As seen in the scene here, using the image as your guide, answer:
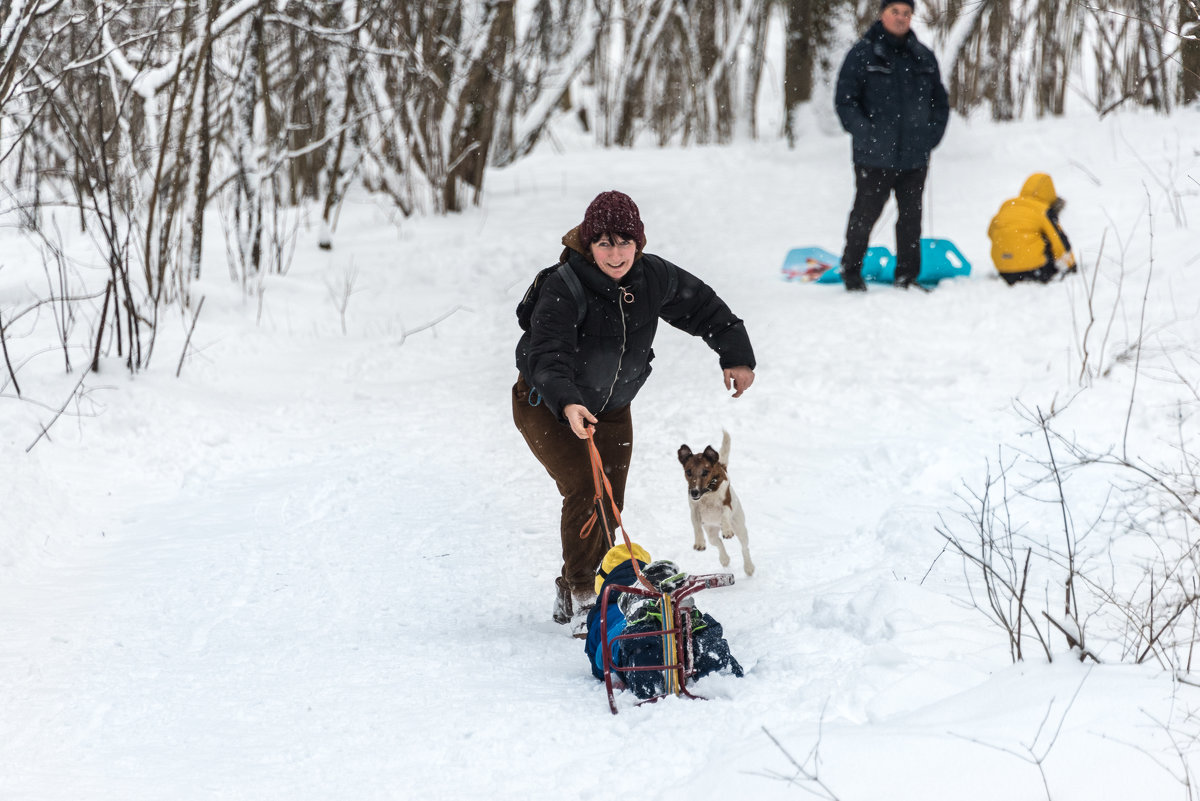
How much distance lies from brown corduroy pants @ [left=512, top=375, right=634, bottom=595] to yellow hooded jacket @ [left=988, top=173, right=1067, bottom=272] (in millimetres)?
4973

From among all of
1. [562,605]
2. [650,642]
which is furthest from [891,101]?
[650,642]

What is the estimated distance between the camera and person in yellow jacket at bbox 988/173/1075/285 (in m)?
7.66

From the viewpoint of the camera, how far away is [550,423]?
371cm

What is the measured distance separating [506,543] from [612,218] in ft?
6.25

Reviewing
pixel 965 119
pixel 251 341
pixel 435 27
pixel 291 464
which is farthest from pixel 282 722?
pixel 965 119

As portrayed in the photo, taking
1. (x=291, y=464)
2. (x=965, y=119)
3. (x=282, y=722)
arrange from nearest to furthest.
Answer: (x=282, y=722)
(x=291, y=464)
(x=965, y=119)

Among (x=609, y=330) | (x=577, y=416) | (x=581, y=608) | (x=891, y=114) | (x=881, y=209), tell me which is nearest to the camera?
(x=577, y=416)

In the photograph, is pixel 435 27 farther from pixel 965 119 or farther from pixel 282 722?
pixel 282 722

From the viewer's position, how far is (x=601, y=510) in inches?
144

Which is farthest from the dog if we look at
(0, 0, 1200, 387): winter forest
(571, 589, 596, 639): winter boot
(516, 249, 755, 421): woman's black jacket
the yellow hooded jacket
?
the yellow hooded jacket

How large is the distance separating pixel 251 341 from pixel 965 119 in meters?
9.80

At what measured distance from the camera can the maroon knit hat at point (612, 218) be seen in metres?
3.36

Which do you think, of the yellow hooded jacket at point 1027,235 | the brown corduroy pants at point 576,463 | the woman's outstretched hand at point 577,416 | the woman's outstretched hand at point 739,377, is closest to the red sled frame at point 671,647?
the woman's outstretched hand at point 577,416

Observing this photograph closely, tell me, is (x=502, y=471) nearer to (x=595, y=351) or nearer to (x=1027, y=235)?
(x=595, y=351)
